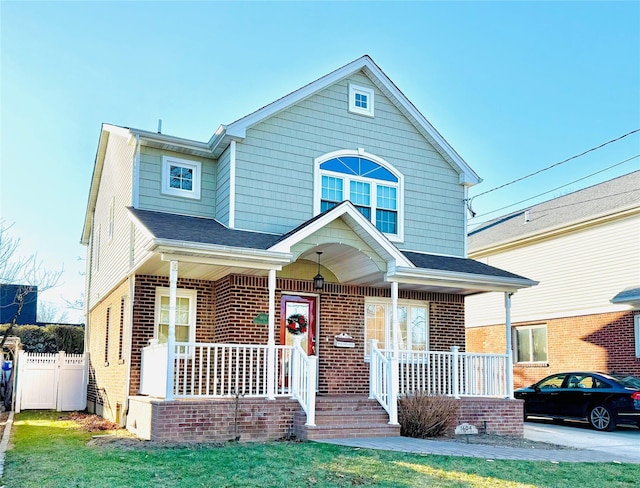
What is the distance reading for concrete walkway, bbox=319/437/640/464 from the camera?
1005cm

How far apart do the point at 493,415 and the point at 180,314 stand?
687 centimetres

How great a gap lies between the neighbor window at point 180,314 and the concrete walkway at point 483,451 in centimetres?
436

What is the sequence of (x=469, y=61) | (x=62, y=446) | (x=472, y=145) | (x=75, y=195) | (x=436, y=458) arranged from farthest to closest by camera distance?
(x=75, y=195) → (x=472, y=145) → (x=469, y=61) → (x=62, y=446) → (x=436, y=458)

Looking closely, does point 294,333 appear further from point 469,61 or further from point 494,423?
point 469,61

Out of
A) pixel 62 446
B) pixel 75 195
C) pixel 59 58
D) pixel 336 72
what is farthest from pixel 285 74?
Answer: pixel 75 195

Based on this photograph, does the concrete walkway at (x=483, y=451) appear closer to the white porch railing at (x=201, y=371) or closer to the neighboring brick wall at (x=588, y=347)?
the white porch railing at (x=201, y=371)

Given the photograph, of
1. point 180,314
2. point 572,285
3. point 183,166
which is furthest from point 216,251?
point 572,285

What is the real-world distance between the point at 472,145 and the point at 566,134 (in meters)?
5.28

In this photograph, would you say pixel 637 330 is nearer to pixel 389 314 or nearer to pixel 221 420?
pixel 389 314

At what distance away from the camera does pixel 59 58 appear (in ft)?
54.2

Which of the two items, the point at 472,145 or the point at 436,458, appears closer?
the point at 436,458

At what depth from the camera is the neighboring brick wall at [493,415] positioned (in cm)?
1369

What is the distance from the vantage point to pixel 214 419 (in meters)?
11.1

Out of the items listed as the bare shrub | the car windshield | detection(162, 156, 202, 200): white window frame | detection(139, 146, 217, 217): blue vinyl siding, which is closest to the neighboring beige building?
the car windshield
